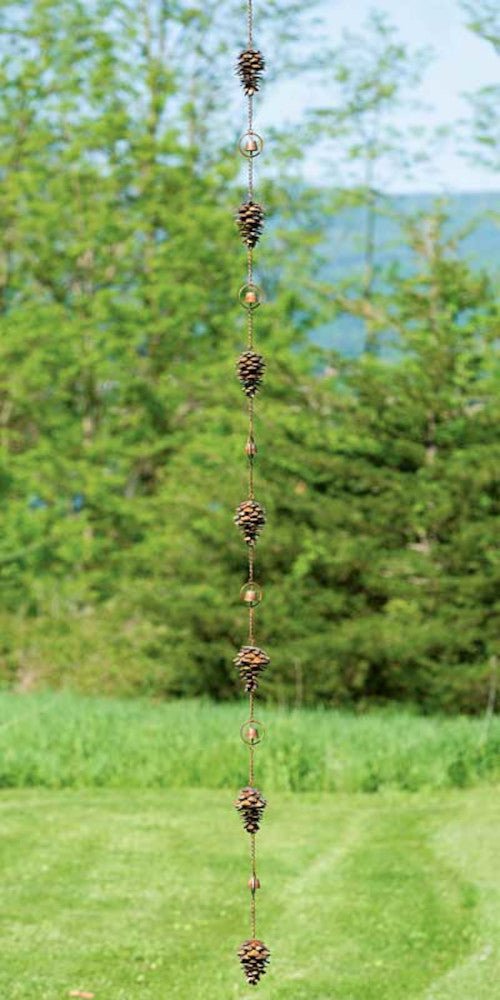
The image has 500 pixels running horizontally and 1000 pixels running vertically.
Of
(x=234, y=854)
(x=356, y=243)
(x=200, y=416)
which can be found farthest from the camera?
(x=356, y=243)

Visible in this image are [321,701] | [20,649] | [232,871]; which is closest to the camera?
[232,871]

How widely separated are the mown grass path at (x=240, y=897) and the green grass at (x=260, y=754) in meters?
0.37

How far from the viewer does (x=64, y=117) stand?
15.9m

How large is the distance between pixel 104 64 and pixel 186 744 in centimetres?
869

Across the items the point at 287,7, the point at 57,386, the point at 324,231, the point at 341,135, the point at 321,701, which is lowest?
the point at 321,701

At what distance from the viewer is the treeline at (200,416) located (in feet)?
37.3

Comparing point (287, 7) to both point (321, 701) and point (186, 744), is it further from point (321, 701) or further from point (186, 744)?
point (186, 744)

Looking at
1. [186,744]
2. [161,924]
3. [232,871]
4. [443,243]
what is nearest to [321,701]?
[186,744]

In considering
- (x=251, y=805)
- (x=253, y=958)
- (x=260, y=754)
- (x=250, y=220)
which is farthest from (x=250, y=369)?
(x=260, y=754)

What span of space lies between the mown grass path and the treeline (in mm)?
3108

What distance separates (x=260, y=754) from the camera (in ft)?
29.9

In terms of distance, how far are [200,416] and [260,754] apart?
5868mm

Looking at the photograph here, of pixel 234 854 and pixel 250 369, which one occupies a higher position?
pixel 250 369

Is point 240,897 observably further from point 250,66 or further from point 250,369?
point 250,66
